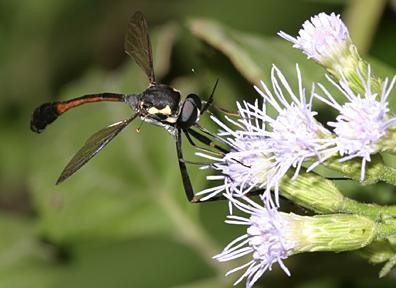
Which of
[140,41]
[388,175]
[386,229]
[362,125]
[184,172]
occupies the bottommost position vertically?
[386,229]

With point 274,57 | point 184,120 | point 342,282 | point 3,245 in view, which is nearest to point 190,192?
point 184,120

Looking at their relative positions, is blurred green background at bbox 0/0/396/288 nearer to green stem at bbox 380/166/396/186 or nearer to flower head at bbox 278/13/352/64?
flower head at bbox 278/13/352/64

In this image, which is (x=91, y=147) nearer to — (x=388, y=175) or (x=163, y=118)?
(x=163, y=118)

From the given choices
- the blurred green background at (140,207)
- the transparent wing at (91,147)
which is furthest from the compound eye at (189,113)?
the blurred green background at (140,207)

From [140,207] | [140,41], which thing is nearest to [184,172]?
[140,41]

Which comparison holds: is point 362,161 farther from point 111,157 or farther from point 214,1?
point 214,1

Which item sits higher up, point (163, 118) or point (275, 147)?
point (163, 118)
